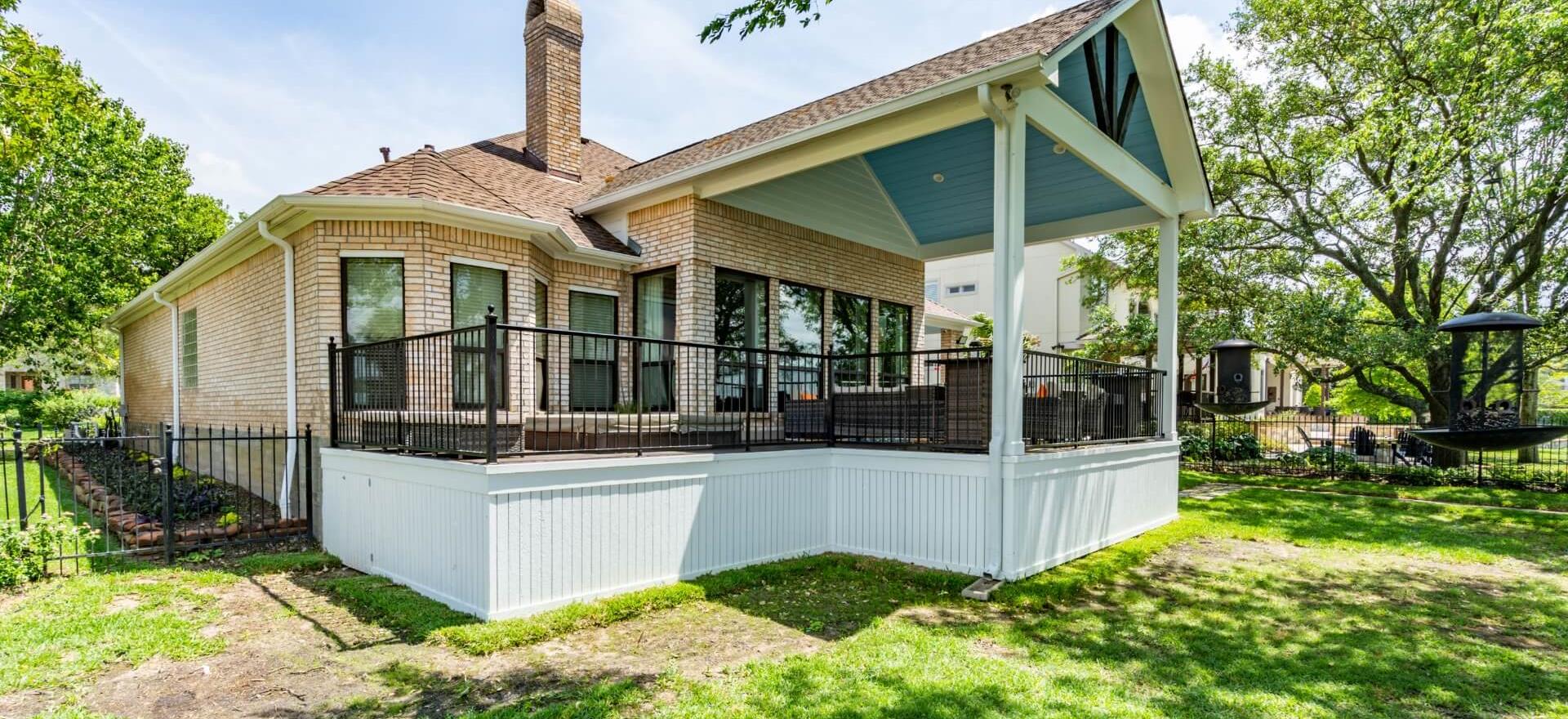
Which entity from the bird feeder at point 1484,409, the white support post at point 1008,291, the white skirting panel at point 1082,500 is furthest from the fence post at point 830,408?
the bird feeder at point 1484,409

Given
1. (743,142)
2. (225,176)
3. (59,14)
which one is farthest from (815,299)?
(225,176)

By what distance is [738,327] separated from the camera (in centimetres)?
913

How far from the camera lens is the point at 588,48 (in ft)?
37.4

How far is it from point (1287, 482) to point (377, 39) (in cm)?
1671

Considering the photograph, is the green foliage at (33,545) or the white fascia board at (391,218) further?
the white fascia board at (391,218)

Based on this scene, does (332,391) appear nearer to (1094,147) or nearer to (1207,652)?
(1207,652)

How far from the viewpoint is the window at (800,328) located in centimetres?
946

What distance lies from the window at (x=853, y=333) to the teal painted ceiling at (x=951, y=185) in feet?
3.31

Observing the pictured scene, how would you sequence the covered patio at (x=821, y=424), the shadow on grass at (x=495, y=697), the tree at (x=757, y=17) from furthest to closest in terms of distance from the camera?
the covered patio at (x=821, y=424) → the tree at (x=757, y=17) → the shadow on grass at (x=495, y=697)

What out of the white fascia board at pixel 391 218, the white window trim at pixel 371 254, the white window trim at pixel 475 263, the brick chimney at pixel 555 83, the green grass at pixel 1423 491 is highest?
the brick chimney at pixel 555 83

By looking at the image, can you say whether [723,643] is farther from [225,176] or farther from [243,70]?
[225,176]

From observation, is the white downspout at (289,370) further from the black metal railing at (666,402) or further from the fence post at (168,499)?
the fence post at (168,499)

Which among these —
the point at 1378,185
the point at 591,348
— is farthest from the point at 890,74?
the point at 1378,185

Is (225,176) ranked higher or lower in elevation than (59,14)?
higher
